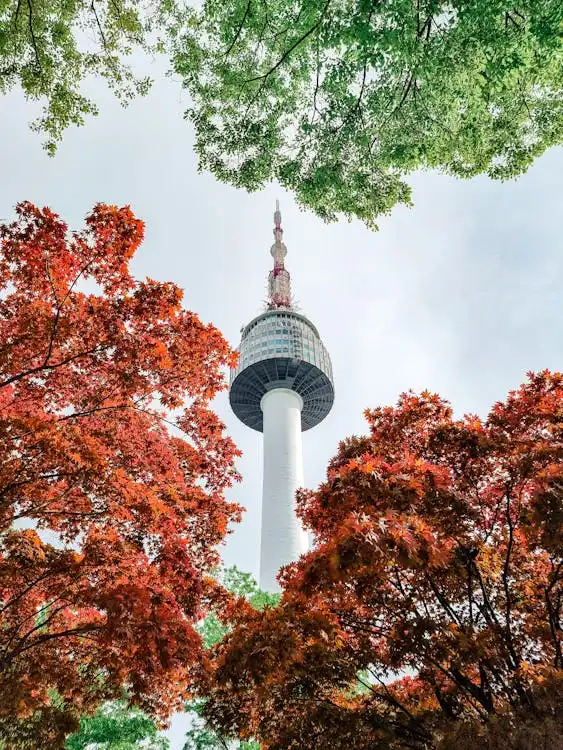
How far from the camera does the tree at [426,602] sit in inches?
189

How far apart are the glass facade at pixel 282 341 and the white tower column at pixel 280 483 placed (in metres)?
3.75

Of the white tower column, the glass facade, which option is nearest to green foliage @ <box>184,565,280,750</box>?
the white tower column

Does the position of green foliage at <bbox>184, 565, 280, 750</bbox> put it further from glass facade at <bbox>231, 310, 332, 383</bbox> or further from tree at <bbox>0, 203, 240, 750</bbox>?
glass facade at <bbox>231, 310, 332, 383</bbox>

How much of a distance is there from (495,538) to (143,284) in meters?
6.75

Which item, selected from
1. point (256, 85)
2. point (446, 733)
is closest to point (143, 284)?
point (256, 85)

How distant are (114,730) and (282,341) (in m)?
→ 32.3

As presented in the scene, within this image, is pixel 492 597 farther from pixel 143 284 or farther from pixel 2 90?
pixel 2 90

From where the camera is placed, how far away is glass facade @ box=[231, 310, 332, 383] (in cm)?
4362

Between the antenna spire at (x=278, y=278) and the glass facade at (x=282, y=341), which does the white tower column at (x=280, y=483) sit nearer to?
the glass facade at (x=282, y=341)

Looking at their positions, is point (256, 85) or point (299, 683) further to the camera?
point (256, 85)

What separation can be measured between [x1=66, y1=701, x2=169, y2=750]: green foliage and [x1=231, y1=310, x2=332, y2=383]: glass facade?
30.2 metres

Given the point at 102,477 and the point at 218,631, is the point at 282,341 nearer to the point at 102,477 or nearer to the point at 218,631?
the point at 218,631

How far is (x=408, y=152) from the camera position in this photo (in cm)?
682

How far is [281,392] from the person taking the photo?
45.0m
